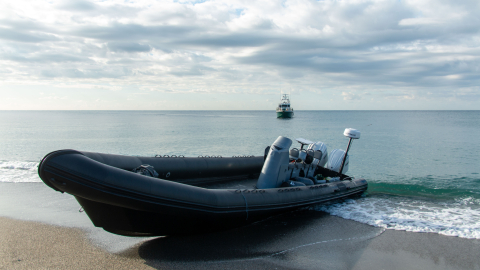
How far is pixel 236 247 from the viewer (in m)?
4.50

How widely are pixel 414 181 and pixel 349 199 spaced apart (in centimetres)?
465

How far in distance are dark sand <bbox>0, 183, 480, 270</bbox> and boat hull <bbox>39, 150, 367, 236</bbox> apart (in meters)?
0.33

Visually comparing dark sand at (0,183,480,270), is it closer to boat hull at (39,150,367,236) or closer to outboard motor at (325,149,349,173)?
boat hull at (39,150,367,236)

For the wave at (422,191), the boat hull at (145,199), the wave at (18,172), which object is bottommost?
the wave at (18,172)

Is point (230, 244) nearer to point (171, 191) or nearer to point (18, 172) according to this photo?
point (171, 191)

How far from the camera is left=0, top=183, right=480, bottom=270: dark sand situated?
13.1 ft

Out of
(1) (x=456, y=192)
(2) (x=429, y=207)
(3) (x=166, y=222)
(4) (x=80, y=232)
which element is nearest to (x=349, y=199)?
(2) (x=429, y=207)

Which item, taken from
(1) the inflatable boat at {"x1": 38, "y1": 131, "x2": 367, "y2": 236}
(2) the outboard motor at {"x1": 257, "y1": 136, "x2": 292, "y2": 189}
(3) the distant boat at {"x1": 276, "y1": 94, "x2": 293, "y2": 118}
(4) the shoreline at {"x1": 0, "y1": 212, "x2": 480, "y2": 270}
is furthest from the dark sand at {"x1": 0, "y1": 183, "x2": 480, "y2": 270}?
(3) the distant boat at {"x1": 276, "y1": 94, "x2": 293, "y2": 118}

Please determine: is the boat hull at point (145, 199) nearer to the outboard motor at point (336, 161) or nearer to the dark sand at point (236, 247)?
the dark sand at point (236, 247)

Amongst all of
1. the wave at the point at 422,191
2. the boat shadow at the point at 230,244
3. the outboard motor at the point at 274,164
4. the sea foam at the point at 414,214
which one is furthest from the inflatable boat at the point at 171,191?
the wave at the point at 422,191

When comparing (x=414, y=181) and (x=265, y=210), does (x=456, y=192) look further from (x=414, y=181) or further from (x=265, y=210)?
(x=265, y=210)

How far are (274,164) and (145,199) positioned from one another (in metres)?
2.88

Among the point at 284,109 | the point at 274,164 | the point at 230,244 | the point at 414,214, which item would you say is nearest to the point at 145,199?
the point at 230,244

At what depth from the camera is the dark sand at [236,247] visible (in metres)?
3.98
